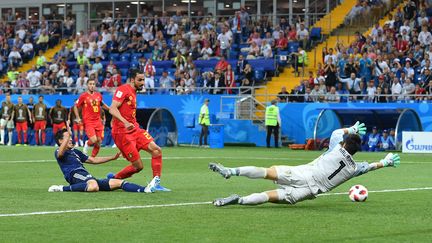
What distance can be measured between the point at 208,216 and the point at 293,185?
1.66 meters

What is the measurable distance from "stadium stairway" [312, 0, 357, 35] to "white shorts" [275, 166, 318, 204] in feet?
114

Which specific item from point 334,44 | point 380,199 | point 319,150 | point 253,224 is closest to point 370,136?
point 319,150

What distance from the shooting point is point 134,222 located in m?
A: 12.1

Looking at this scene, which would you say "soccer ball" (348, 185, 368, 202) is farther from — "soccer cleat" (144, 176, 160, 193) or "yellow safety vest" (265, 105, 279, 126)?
"yellow safety vest" (265, 105, 279, 126)

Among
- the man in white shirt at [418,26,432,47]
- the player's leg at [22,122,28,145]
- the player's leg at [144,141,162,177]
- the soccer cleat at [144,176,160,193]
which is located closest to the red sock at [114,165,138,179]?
the player's leg at [144,141,162,177]

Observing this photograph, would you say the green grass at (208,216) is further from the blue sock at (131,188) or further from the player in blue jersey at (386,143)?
the player in blue jersey at (386,143)

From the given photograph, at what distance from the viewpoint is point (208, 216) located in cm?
1288

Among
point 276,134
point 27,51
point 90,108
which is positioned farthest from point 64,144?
point 27,51

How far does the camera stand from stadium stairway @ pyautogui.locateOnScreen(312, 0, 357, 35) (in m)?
48.2

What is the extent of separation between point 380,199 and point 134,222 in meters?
5.21

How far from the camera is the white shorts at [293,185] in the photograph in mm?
13844

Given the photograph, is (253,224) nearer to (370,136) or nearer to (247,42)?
(370,136)

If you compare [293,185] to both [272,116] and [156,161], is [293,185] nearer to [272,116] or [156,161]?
[156,161]

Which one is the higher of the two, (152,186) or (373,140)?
(152,186)
